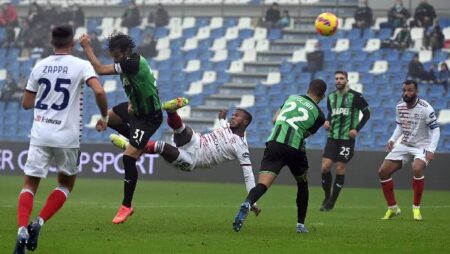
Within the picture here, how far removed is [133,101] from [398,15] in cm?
2140

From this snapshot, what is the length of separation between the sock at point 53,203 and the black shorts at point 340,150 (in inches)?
348

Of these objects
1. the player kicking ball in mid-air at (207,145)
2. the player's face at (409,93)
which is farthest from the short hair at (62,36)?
the player's face at (409,93)

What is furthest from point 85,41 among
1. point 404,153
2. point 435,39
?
point 435,39

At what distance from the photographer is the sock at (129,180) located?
554 inches

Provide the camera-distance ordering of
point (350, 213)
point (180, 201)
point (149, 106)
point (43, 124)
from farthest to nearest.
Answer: point (180, 201) < point (350, 213) < point (149, 106) < point (43, 124)

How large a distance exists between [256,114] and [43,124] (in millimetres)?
22710

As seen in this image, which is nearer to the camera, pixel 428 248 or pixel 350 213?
pixel 428 248

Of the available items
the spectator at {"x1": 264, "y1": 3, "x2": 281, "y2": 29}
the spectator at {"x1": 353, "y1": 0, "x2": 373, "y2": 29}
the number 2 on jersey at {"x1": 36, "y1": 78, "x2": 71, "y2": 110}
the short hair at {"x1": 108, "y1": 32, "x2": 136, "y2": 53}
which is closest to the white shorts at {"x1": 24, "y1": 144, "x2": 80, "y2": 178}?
the number 2 on jersey at {"x1": 36, "y1": 78, "x2": 71, "y2": 110}

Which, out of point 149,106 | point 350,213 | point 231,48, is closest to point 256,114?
point 231,48

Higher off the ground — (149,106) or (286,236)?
(149,106)

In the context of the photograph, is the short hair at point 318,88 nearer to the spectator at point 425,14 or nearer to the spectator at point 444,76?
the spectator at point 444,76

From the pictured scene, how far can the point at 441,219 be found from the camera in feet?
54.2

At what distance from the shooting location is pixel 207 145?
16047 mm

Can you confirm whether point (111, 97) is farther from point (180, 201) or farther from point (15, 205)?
point (15, 205)
